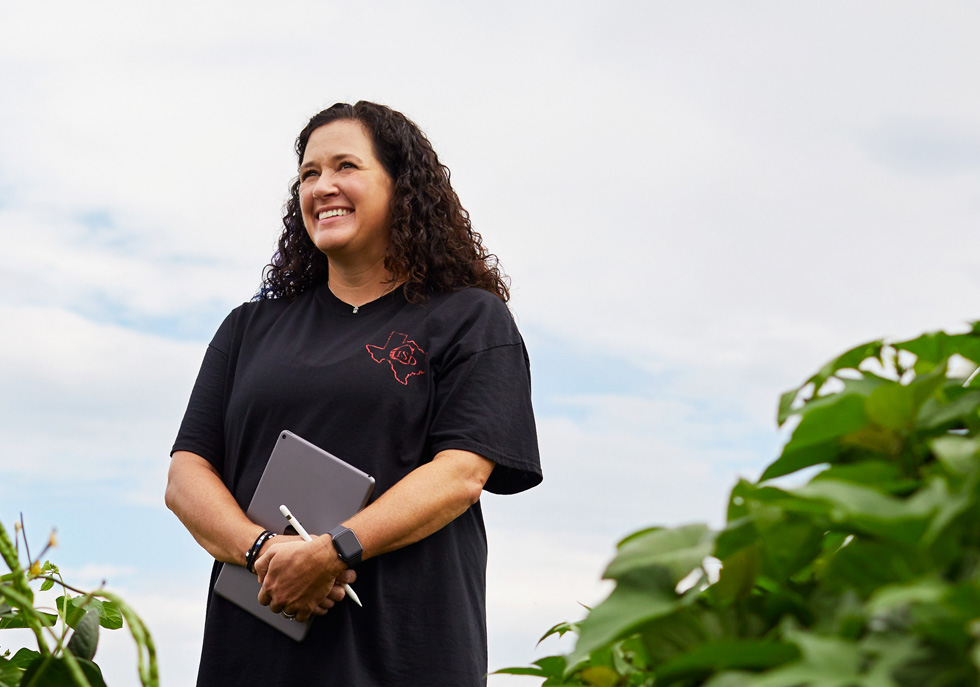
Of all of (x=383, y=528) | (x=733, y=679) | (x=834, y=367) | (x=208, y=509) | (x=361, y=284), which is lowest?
(x=733, y=679)

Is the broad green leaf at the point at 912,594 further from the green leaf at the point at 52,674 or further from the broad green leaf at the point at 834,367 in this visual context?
the green leaf at the point at 52,674

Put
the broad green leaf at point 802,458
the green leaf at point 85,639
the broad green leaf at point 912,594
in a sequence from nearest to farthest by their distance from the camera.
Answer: the broad green leaf at point 912,594
the broad green leaf at point 802,458
the green leaf at point 85,639

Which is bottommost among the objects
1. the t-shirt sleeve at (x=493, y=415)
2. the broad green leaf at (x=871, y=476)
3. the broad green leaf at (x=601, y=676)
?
the broad green leaf at (x=601, y=676)

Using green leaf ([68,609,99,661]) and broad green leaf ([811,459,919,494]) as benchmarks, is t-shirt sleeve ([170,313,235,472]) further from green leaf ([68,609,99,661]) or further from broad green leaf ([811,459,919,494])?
broad green leaf ([811,459,919,494])

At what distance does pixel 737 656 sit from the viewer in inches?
21.9

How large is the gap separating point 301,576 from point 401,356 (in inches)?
18.1

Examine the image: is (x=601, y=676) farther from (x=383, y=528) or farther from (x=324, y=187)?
(x=324, y=187)

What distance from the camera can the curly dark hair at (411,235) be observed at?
Result: 217cm

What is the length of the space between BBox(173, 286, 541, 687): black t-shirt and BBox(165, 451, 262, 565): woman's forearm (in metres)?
0.04

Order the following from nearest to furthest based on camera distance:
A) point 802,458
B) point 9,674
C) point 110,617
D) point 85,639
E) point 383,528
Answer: point 802,458, point 85,639, point 9,674, point 110,617, point 383,528

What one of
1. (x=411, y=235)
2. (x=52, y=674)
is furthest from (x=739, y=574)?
(x=411, y=235)

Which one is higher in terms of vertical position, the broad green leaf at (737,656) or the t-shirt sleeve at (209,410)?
the t-shirt sleeve at (209,410)

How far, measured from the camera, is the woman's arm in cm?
174

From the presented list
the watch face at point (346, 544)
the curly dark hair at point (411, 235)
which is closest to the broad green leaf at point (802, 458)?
the watch face at point (346, 544)
